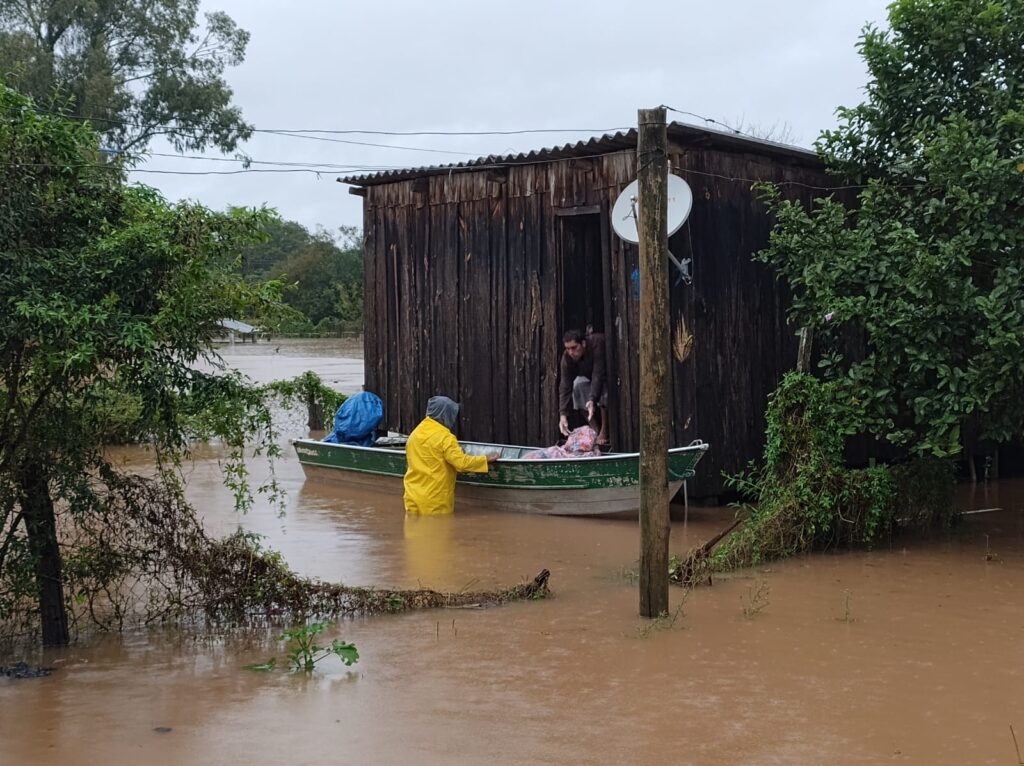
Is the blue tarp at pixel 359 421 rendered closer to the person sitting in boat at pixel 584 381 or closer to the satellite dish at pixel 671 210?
the person sitting in boat at pixel 584 381

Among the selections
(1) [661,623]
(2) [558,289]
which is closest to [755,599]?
(1) [661,623]

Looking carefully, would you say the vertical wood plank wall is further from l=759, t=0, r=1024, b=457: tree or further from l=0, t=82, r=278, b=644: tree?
l=0, t=82, r=278, b=644: tree

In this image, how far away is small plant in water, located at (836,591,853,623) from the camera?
25.2 feet

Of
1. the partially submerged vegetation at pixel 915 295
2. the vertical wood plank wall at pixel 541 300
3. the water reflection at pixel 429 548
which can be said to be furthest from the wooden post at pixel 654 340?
the vertical wood plank wall at pixel 541 300

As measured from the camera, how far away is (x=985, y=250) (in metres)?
9.56

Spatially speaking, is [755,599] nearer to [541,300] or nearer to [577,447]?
[577,447]

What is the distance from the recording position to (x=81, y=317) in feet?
20.5

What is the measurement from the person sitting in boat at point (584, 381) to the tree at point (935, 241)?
98.3 inches

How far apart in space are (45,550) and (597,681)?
3562 millimetres

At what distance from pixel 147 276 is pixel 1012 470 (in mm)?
12466

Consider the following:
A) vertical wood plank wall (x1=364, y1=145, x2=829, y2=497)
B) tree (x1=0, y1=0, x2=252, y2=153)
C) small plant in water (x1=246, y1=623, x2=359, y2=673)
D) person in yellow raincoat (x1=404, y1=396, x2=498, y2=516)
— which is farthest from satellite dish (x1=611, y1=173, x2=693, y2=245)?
tree (x1=0, y1=0, x2=252, y2=153)

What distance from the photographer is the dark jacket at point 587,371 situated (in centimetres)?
1238

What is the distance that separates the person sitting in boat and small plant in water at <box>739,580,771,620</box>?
386 centimetres

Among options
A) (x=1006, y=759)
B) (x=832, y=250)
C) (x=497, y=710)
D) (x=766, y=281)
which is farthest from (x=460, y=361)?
(x=1006, y=759)
